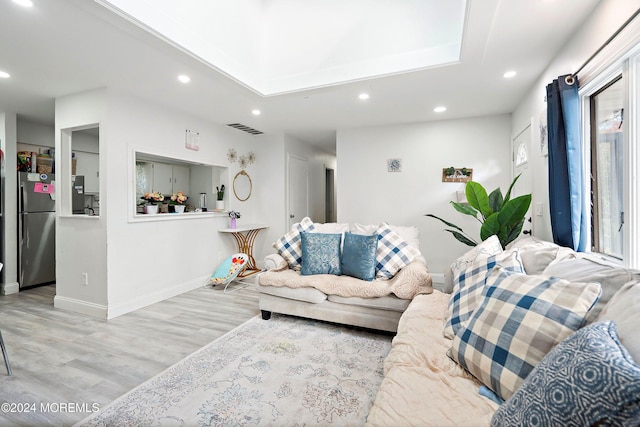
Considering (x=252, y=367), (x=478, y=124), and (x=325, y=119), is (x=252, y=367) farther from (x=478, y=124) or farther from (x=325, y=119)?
(x=478, y=124)

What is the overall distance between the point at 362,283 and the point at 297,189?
328 centimetres

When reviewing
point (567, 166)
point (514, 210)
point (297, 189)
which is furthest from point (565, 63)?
point (297, 189)

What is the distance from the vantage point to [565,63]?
7.22 ft

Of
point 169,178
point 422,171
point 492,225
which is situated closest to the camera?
point 492,225

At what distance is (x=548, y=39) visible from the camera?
215 centimetres

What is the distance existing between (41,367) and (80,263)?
141 centimetres

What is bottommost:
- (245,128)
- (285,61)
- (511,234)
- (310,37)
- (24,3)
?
(511,234)

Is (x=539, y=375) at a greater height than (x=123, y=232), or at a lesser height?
lesser

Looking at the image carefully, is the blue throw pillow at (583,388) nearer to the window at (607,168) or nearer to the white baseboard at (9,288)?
the window at (607,168)

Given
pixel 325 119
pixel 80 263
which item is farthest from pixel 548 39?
pixel 80 263

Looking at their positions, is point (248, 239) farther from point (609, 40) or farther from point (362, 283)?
point (609, 40)

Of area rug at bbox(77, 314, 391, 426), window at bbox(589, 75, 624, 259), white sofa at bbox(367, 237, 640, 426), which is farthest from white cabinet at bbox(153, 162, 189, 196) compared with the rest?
window at bbox(589, 75, 624, 259)

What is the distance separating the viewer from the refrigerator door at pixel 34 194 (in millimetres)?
3955

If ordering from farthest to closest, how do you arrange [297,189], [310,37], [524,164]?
1. [297,189]
2. [524,164]
3. [310,37]
